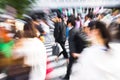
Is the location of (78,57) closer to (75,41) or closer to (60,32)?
(75,41)

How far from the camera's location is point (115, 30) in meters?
2.30

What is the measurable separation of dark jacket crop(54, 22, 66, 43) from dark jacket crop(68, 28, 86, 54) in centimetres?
31

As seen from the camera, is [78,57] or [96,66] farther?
[78,57]

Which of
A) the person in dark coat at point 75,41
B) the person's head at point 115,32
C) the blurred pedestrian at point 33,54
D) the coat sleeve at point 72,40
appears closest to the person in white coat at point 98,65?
the person's head at point 115,32

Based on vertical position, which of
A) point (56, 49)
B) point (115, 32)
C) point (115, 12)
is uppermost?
point (115, 12)

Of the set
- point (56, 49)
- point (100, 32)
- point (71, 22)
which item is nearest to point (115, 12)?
point (71, 22)

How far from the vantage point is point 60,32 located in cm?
462

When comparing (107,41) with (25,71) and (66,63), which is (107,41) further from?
(66,63)

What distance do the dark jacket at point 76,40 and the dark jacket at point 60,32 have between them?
0.31m

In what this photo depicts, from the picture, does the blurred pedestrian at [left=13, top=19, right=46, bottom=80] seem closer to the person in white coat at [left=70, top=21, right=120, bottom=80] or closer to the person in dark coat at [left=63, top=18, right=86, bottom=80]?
the person in white coat at [left=70, top=21, right=120, bottom=80]

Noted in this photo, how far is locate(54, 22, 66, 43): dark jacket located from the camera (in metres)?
4.47

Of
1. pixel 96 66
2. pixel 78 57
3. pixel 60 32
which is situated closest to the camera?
pixel 96 66

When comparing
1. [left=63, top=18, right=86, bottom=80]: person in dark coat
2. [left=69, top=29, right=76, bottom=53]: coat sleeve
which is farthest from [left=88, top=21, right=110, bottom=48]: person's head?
[left=69, top=29, right=76, bottom=53]: coat sleeve

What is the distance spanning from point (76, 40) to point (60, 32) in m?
0.57
